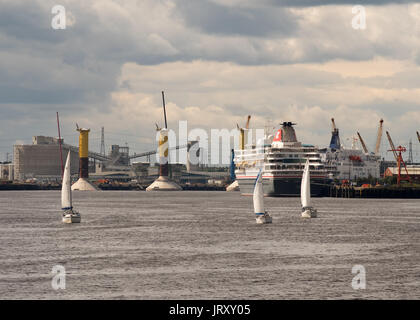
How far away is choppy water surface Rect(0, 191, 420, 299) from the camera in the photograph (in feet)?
126

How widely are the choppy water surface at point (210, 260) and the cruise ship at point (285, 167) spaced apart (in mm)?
93250

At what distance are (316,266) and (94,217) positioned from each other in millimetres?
53836

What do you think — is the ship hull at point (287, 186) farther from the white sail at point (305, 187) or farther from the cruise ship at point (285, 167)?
the white sail at point (305, 187)

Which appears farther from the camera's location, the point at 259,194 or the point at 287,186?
the point at 287,186

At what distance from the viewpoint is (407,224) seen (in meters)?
83.9

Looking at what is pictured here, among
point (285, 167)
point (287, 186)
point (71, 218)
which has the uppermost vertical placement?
point (285, 167)

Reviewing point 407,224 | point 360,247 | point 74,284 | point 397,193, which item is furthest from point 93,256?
point 397,193

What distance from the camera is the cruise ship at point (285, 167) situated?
177m

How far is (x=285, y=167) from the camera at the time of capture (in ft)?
596

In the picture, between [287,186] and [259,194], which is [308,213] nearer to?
[259,194]

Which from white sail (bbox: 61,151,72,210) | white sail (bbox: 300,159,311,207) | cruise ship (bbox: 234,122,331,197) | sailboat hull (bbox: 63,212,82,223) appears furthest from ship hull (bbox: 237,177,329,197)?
white sail (bbox: 61,151,72,210)

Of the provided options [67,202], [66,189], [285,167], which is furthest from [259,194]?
[285,167]

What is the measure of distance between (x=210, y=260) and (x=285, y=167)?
133m
